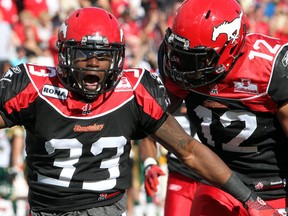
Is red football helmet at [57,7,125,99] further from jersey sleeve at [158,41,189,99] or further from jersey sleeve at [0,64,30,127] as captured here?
jersey sleeve at [158,41,189,99]

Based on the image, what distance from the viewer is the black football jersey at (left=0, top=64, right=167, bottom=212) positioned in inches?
161

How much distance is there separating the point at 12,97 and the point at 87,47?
0.45 metres

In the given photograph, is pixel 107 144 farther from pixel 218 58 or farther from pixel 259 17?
pixel 259 17

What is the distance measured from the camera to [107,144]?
4.17 m

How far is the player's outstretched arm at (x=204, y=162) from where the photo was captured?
4266mm

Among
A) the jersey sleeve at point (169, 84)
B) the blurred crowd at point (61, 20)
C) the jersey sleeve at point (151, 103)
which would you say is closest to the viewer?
the jersey sleeve at point (151, 103)

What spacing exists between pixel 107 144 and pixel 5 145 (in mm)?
3950

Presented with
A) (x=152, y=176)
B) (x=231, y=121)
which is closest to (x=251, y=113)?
(x=231, y=121)

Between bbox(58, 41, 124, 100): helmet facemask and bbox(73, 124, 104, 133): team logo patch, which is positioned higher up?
bbox(58, 41, 124, 100): helmet facemask

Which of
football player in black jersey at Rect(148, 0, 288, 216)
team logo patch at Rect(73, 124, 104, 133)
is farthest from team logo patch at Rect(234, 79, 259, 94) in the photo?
team logo patch at Rect(73, 124, 104, 133)

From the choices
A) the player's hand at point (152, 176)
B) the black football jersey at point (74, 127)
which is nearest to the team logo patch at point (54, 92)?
the black football jersey at point (74, 127)

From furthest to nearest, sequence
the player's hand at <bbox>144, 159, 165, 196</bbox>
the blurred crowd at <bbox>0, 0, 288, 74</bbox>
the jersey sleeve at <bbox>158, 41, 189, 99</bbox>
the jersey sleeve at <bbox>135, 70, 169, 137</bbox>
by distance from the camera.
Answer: the blurred crowd at <bbox>0, 0, 288, 74</bbox> < the player's hand at <bbox>144, 159, 165, 196</bbox> < the jersey sleeve at <bbox>158, 41, 189, 99</bbox> < the jersey sleeve at <bbox>135, 70, 169, 137</bbox>

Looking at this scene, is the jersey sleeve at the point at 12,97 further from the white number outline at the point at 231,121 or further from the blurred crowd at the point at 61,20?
the blurred crowd at the point at 61,20

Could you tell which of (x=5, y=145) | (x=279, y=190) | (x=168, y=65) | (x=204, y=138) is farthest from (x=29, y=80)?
(x=5, y=145)
